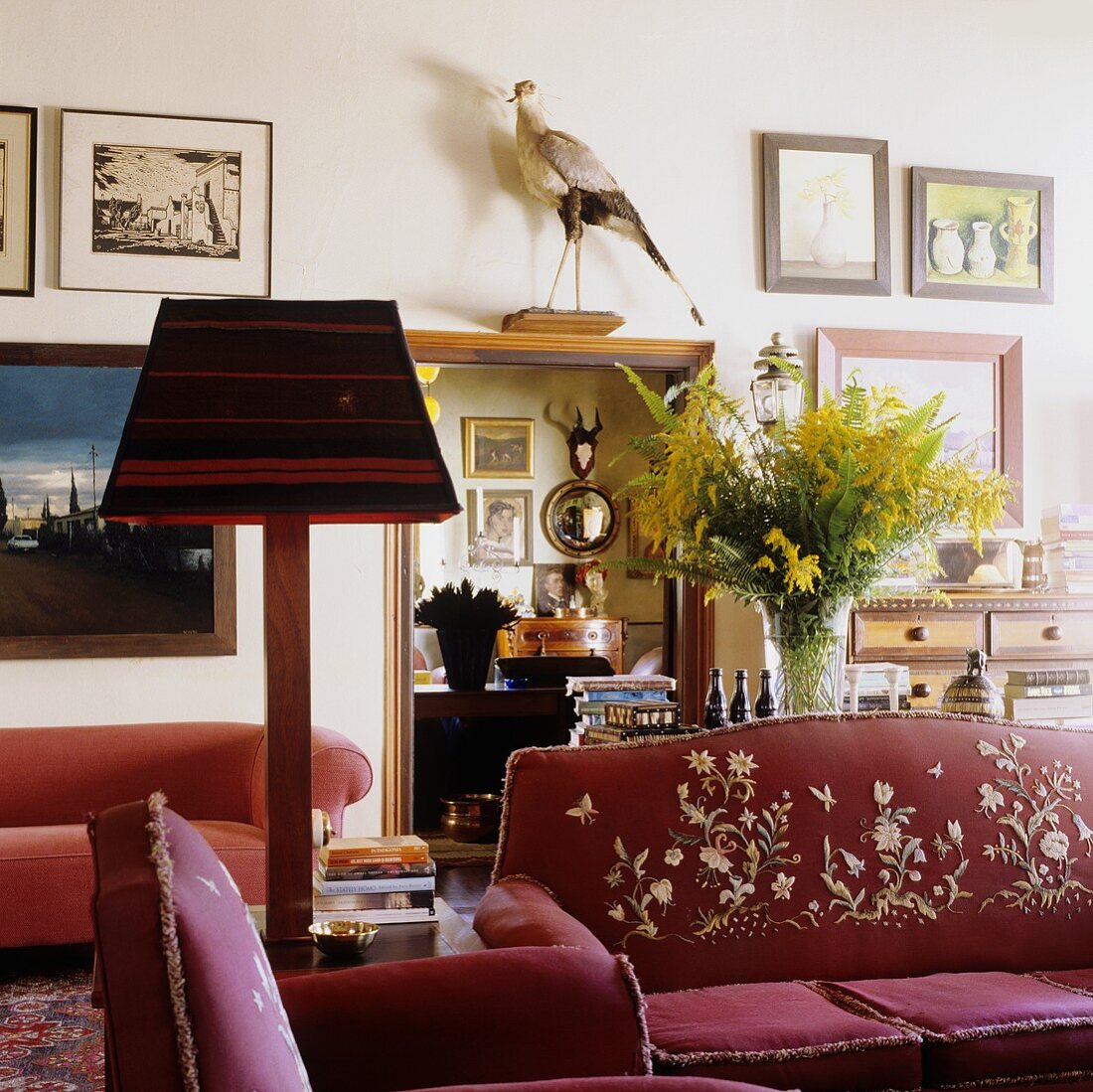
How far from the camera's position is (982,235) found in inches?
203

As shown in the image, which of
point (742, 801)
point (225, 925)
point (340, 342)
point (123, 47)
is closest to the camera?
point (225, 925)

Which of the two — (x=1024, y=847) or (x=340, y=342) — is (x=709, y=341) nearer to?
(x=1024, y=847)

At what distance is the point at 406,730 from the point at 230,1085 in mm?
3595

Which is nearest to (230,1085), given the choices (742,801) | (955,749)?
(742,801)

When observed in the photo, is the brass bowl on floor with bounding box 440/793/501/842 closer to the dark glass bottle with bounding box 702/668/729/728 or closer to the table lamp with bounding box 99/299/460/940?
the dark glass bottle with bounding box 702/668/729/728

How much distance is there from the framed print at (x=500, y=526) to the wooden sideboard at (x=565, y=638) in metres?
0.58

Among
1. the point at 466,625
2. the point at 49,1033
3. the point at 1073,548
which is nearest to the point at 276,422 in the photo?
the point at 49,1033

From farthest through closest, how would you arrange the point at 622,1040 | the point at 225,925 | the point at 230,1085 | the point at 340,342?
the point at 340,342
the point at 622,1040
the point at 225,925
the point at 230,1085

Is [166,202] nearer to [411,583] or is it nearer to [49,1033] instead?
[411,583]

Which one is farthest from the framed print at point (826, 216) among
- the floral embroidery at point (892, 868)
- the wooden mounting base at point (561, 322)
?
the floral embroidery at point (892, 868)

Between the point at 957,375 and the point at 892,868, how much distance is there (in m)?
3.10

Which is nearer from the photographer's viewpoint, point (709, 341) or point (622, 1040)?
point (622, 1040)

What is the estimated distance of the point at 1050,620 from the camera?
15.4 feet

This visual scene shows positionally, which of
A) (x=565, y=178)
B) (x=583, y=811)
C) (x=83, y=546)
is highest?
(x=565, y=178)
